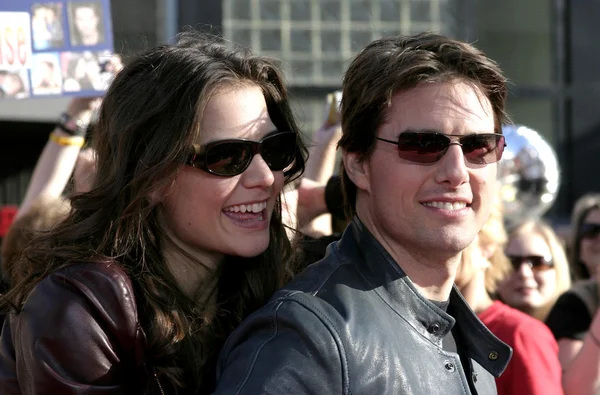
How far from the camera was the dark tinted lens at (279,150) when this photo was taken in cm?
232

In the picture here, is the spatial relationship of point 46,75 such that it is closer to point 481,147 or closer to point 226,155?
point 226,155

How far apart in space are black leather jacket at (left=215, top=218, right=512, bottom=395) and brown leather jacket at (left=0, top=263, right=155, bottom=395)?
0.87 feet

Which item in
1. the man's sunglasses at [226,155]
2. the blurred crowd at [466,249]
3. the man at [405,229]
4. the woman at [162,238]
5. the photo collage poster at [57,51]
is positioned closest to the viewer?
the man at [405,229]

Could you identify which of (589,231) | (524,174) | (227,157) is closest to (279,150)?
(227,157)

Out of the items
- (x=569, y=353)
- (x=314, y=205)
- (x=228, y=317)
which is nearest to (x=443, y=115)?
(x=228, y=317)

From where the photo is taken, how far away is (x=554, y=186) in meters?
5.76

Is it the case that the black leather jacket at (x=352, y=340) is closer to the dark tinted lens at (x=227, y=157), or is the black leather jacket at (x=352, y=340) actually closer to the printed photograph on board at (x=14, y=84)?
the dark tinted lens at (x=227, y=157)

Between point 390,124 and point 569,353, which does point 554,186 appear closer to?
point 569,353

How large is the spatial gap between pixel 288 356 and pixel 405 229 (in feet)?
1.35

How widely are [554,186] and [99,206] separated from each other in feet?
13.0

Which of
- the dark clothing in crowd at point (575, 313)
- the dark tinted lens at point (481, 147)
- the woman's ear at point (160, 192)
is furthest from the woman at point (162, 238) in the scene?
the dark clothing in crowd at point (575, 313)

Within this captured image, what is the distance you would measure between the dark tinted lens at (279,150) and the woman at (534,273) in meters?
2.52

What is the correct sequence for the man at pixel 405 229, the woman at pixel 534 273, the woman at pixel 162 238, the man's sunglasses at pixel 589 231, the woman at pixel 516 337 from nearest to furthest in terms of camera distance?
the man at pixel 405 229, the woman at pixel 162 238, the woman at pixel 516 337, the woman at pixel 534 273, the man's sunglasses at pixel 589 231

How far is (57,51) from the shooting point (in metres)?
3.66
